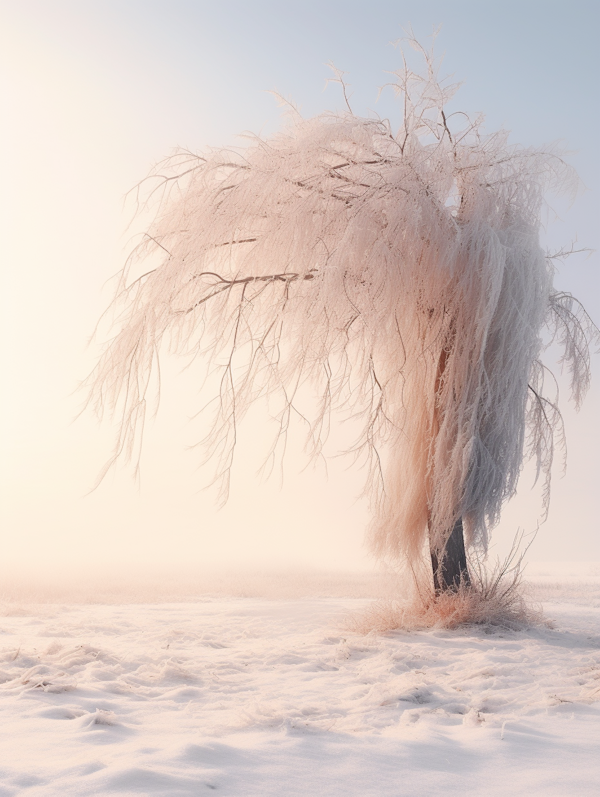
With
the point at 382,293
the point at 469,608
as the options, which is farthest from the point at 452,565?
the point at 382,293

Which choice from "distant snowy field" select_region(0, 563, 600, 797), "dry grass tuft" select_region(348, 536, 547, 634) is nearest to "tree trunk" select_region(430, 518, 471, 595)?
"dry grass tuft" select_region(348, 536, 547, 634)

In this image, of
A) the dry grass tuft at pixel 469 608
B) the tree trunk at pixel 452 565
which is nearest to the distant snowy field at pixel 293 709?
the dry grass tuft at pixel 469 608

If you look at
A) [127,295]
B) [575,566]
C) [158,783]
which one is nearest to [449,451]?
[127,295]

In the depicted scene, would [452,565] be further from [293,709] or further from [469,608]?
[293,709]

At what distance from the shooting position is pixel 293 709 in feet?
8.97

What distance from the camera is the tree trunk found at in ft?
18.0

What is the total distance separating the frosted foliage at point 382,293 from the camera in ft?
16.1

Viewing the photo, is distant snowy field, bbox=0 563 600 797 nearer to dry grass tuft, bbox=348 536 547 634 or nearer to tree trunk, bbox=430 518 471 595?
dry grass tuft, bbox=348 536 547 634

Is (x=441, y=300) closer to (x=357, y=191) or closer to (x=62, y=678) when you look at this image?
(x=357, y=191)

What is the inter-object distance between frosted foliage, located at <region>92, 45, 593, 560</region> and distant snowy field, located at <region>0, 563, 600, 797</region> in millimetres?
1351

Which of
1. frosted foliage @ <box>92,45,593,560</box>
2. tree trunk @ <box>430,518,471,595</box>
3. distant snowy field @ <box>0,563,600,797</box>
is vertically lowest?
distant snowy field @ <box>0,563,600,797</box>

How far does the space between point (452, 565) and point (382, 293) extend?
2428 mm

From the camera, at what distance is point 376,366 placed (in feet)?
18.7

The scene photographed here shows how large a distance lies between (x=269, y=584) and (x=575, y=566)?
22.7 ft
